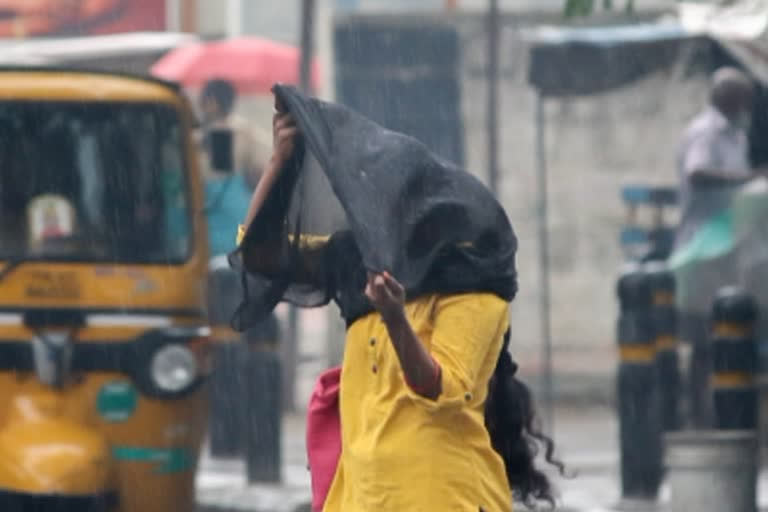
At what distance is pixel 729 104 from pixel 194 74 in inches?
262

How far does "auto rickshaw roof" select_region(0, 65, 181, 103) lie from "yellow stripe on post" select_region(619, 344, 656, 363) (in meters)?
2.55

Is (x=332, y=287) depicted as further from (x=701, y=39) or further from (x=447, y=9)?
(x=447, y=9)

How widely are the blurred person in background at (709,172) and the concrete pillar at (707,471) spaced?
3526 mm

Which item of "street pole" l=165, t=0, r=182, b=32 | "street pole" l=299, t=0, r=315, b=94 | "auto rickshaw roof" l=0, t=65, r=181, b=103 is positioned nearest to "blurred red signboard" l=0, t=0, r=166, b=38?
"street pole" l=165, t=0, r=182, b=32

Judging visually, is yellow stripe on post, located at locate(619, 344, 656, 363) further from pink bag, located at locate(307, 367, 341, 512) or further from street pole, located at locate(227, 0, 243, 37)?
street pole, located at locate(227, 0, 243, 37)

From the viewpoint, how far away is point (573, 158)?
19.4 meters

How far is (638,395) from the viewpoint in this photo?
10.4m

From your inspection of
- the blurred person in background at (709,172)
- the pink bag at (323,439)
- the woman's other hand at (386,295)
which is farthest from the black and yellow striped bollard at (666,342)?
the woman's other hand at (386,295)

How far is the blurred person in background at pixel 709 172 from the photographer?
1238 cm

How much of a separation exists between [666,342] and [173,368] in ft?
10.2

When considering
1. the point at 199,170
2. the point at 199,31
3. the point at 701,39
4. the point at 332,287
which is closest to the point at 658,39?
the point at 701,39

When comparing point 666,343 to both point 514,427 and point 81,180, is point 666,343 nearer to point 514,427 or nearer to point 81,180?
point 81,180

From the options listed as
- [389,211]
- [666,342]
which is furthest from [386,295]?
[666,342]

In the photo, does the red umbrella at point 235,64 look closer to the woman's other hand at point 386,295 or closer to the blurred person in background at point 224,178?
the blurred person in background at point 224,178
